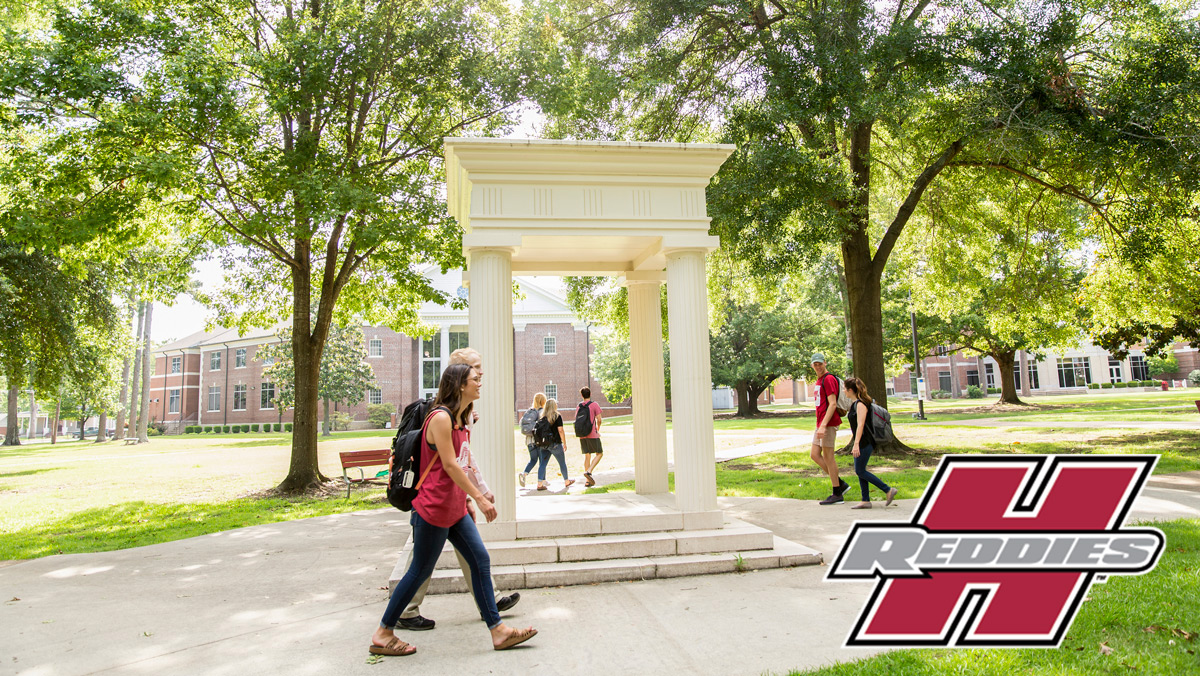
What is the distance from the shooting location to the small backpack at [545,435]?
12336 millimetres

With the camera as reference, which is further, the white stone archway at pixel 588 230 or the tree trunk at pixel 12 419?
the tree trunk at pixel 12 419

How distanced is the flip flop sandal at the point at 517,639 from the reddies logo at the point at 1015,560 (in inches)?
78.0

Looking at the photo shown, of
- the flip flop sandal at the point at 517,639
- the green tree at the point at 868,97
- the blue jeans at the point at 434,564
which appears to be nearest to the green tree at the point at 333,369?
the green tree at the point at 868,97

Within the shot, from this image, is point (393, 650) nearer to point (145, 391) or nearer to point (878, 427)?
point (878, 427)

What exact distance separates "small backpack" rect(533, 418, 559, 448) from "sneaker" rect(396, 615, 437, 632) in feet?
24.4

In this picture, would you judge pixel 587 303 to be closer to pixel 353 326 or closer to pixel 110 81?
pixel 110 81

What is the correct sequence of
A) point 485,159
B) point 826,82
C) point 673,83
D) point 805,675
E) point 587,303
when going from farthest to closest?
point 587,303 < point 673,83 < point 826,82 < point 485,159 < point 805,675

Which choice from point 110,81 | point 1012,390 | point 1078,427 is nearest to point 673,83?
point 110,81

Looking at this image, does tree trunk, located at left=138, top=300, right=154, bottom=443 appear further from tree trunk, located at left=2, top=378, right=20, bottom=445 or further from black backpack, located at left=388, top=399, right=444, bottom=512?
black backpack, located at left=388, top=399, right=444, bottom=512

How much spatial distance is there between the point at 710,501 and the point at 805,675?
3.45m

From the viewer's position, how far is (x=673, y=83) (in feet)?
49.7

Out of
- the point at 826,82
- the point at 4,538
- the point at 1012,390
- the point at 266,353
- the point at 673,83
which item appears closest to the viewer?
the point at 4,538

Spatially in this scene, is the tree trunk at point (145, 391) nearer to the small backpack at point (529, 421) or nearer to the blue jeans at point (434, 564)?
the small backpack at point (529, 421)

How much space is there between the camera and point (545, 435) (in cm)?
1236
